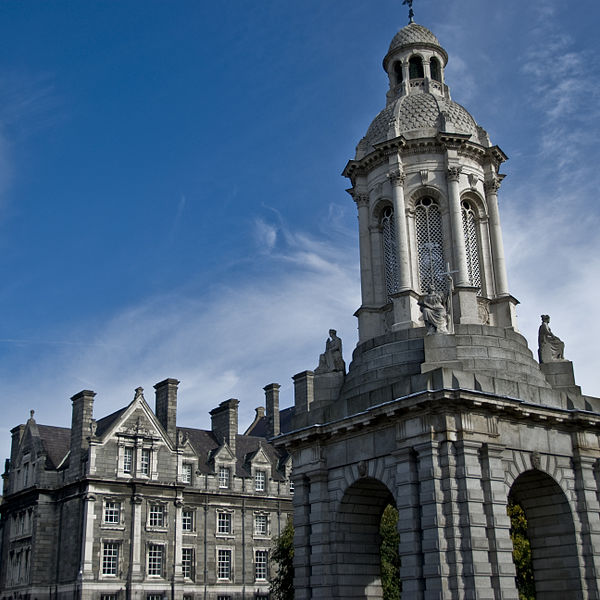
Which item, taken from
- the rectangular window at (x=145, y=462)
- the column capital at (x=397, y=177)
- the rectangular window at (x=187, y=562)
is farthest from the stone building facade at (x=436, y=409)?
the rectangular window at (x=187, y=562)

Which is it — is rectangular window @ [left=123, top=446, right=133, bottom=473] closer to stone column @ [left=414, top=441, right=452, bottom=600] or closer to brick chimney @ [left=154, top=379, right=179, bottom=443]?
brick chimney @ [left=154, top=379, right=179, bottom=443]

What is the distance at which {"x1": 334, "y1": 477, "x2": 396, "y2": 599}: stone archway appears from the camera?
77.3 ft

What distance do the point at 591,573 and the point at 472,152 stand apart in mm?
13583

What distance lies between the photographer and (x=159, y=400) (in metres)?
61.4

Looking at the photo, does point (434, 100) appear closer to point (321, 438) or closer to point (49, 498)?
point (321, 438)

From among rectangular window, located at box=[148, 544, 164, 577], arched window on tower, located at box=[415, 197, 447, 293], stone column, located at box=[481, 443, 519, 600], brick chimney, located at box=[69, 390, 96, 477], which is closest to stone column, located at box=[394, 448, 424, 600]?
stone column, located at box=[481, 443, 519, 600]

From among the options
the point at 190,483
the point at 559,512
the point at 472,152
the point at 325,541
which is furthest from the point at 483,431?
the point at 190,483

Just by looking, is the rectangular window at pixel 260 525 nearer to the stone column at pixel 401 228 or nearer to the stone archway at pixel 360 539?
the stone archway at pixel 360 539

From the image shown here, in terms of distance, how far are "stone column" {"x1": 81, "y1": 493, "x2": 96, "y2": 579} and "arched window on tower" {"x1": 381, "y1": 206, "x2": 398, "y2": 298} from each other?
1353 inches

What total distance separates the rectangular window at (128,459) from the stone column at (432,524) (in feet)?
127

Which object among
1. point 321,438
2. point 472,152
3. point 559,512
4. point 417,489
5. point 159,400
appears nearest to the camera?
point 417,489

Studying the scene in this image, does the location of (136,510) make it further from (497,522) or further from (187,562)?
(497,522)

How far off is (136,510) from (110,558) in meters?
3.55

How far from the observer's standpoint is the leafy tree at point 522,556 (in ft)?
128
